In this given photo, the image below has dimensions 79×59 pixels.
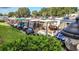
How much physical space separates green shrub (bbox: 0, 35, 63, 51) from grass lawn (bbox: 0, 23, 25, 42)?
1.7 inches

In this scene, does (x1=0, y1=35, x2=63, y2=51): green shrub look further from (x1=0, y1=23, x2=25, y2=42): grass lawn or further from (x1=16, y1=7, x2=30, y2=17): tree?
(x1=16, y1=7, x2=30, y2=17): tree

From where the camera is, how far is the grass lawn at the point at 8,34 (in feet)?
5.43

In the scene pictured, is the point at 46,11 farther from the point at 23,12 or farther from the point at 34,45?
the point at 34,45

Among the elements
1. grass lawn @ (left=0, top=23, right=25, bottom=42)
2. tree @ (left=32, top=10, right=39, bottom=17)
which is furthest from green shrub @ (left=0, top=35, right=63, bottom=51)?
tree @ (left=32, top=10, right=39, bottom=17)

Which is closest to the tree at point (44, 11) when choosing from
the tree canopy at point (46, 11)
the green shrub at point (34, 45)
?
the tree canopy at point (46, 11)

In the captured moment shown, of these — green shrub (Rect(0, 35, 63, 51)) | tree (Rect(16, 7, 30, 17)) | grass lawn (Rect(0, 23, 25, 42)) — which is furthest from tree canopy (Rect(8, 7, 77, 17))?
green shrub (Rect(0, 35, 63, 51))

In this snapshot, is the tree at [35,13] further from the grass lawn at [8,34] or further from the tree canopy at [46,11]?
the grass lawn at [8,34]

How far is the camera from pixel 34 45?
1640 millimetres

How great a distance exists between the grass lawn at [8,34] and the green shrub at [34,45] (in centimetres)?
4

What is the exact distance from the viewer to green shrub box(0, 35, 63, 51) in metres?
1.64

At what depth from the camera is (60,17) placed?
167 centimetres

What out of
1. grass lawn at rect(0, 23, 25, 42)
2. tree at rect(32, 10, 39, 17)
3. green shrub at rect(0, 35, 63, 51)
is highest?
tree at rect(32, 10, 39, 17)

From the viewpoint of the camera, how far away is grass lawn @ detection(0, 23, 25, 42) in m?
1.65

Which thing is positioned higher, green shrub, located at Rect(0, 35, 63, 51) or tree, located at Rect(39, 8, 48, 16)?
tree, located at Rect(39, 8, 48, 16)
